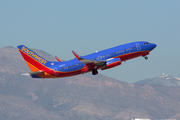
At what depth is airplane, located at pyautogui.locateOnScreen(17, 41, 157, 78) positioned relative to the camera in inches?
3907

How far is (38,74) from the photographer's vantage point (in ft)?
330

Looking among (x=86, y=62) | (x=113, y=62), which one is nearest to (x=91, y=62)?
(x=86, y=62)

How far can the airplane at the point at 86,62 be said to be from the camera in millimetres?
99250

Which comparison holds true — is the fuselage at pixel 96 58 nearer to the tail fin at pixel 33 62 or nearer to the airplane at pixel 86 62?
the airplane at pixel 86 62

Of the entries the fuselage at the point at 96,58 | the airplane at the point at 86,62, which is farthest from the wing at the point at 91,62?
the fuselage at the point at 96,58

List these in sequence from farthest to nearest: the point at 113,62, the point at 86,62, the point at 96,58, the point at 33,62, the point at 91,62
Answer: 1. the point at 33,62
2. the point at 96,58
3. the point at 113,62
4. the point at 91,62
5. the point at 86,62

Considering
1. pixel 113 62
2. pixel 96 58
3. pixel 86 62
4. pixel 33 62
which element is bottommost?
pixel 33 62

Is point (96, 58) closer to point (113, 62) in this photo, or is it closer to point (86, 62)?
point (86, 62)

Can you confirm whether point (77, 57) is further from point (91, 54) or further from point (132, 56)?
point (132, 56)

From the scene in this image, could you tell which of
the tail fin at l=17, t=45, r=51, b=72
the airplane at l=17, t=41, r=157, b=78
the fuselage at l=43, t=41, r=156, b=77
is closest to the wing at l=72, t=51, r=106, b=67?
the airplane at l=17, t=41, r=157, b=78

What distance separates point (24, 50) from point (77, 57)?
1854 centimetres

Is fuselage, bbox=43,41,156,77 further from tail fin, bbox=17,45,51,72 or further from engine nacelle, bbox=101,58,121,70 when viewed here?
tail fin, bbox=17,45,51,72

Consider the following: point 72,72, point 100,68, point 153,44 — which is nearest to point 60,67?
point 72,72

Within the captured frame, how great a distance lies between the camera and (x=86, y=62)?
97.8 metres
